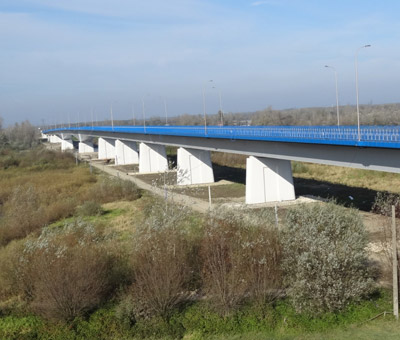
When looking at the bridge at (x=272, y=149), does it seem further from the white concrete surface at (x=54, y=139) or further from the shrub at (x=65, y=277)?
the white concrete surface at (x=54, y=139)

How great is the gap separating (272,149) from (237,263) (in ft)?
59.5

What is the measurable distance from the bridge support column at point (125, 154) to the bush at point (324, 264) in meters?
63.6

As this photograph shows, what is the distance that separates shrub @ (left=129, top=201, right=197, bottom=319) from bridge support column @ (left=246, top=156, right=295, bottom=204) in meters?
17.7

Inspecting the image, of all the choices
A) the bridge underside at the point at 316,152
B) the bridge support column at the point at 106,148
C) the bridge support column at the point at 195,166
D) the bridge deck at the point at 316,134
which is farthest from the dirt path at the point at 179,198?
the bridge support column at the point at 106,148

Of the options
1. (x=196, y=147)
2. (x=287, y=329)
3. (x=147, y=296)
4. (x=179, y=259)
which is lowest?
(x=287, y=329)

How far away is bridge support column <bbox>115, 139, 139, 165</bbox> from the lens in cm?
7925

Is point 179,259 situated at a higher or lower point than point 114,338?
higher

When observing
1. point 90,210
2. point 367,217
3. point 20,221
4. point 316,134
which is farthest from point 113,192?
point 367,217

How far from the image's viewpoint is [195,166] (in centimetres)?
4934

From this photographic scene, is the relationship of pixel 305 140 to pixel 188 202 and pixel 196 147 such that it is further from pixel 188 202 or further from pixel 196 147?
pixel 196 147

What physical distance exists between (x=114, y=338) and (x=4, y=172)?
54176 mm

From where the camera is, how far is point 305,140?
28.0 m

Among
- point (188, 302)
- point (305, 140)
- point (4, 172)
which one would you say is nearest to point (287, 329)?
point (188, 302)

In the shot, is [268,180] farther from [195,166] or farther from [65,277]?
[65,277]
